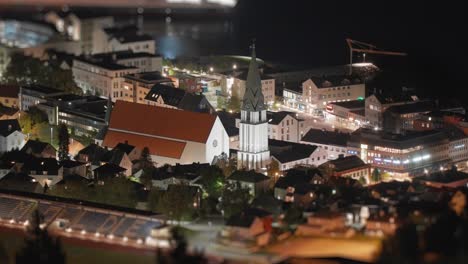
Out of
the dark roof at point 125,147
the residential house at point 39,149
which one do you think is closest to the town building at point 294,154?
the dark roof at point 125,147

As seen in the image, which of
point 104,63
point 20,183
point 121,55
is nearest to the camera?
point 20,183

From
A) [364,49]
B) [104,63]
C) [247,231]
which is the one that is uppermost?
[364,49]

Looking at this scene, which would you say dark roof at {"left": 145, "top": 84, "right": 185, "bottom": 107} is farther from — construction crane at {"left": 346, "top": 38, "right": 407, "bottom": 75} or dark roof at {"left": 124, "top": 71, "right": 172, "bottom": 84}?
construction crane at {"left": 346, "top": 38, "right": 407, "bottom": 75}

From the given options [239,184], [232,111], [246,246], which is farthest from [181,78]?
[246,246]

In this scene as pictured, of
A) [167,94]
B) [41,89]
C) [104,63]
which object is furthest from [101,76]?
[167,94]

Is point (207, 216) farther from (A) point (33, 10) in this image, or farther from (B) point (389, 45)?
(A) point (33, 10)

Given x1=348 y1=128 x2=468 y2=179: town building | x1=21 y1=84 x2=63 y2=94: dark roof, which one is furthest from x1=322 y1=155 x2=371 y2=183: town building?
x1=21 y1=84 x2=63 y2=94: dark roof

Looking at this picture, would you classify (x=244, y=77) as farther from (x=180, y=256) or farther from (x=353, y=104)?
(x=180, y=256)
